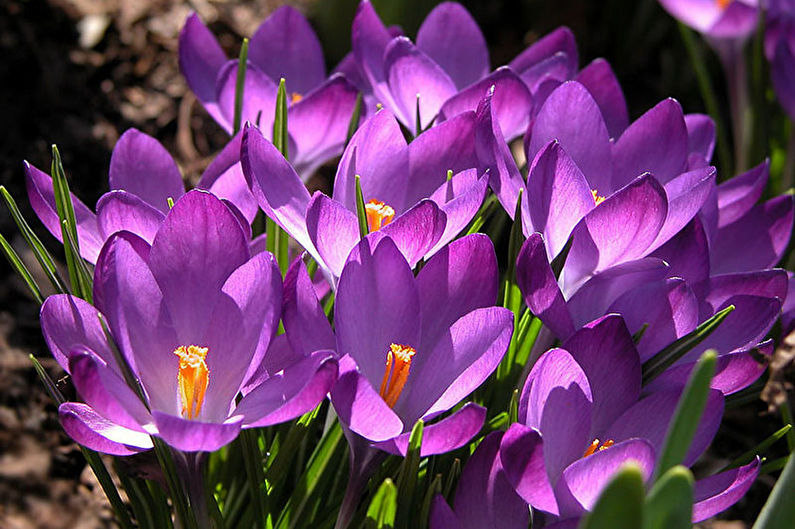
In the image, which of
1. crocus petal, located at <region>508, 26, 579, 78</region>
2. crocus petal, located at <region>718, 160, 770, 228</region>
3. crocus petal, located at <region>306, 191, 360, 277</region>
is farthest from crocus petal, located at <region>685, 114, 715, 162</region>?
crocus petal, located at <region>306, 191, 360, 277</region>

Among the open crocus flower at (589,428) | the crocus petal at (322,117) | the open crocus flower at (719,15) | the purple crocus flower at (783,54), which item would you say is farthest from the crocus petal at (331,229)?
the open crocus flower at (719,15)

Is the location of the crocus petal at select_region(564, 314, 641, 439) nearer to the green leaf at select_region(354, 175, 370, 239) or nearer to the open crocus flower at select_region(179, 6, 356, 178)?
the green leaf at select_region(354, 175, 370, 239)

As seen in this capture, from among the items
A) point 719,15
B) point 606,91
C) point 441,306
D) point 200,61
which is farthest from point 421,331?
point 719,15

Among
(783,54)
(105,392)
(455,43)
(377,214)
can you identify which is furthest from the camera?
(783,54)

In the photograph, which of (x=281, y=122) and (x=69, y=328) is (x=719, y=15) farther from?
(x=69, y=328)

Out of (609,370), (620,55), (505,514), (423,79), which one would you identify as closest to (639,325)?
(609,370)

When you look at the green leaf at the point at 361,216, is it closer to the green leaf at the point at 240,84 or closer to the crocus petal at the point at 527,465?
the crocus petal at the point at 527,465
